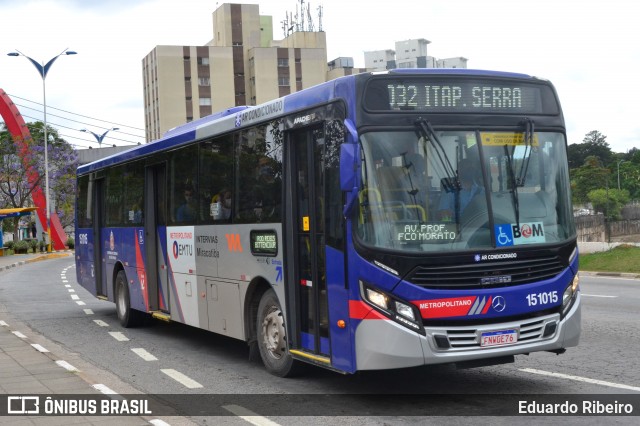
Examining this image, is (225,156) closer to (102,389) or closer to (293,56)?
(102,389)

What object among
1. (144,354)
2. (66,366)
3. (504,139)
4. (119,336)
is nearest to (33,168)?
(119,336)

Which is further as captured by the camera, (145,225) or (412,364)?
(145,225)

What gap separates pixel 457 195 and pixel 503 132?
2.81 feet

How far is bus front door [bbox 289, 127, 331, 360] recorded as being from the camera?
823cm

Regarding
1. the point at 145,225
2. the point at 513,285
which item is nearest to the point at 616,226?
the point at 145,225

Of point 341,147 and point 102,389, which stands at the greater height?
point 341,147

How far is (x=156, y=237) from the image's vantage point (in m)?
13.2

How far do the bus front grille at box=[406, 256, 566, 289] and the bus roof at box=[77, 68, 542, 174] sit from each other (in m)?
1.80

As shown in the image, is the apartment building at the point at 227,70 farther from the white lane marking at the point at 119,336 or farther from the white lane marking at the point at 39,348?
the white lane marking at the point at 39,348

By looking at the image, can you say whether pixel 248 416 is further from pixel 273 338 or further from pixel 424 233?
pixel 424 233

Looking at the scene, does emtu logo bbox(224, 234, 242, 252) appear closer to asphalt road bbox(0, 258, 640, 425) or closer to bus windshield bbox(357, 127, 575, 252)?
asphalt road bbox(0, 258, 640, 425)

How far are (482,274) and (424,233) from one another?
62 cm

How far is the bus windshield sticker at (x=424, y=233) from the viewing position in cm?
745

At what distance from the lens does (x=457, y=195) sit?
761cm
